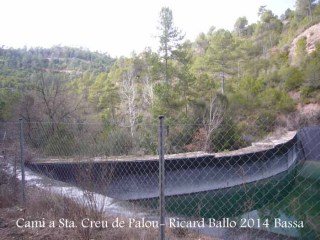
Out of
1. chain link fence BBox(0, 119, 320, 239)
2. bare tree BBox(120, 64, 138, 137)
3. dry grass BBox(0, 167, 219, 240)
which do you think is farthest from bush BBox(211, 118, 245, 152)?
bare tree BBox(120, 64, 138, 137)

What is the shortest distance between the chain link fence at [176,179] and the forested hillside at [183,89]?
2.62 feet

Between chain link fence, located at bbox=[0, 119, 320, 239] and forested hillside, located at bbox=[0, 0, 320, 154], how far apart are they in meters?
0.80

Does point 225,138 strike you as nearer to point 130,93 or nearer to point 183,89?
point 183,89

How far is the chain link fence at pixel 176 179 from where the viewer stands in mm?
4442

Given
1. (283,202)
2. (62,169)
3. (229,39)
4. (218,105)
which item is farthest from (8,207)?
(229,39)

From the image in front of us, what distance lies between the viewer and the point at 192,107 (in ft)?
60.1

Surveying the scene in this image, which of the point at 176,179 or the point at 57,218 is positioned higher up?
the point at 57,218

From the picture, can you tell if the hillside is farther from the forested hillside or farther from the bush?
the bush

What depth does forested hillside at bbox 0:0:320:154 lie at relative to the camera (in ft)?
53.6

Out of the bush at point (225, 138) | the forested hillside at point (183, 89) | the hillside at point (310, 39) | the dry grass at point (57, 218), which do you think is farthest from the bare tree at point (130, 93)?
the hillside at point (310, 39)

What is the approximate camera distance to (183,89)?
834 inches

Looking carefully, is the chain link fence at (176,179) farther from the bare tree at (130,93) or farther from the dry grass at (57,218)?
the bare tree at (130,93)

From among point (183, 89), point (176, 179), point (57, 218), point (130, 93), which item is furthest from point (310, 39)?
point (57, 218)

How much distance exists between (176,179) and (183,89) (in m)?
11.4
